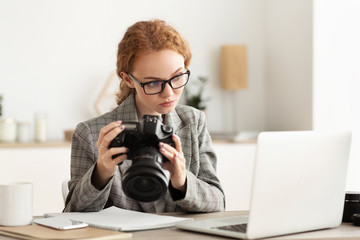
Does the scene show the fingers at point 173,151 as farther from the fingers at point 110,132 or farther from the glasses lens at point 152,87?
the glasses lens at point 152,87

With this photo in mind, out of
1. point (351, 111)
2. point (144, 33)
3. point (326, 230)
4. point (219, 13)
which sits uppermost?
point (219, 13)

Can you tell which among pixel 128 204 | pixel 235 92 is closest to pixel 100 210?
pixel 128 204

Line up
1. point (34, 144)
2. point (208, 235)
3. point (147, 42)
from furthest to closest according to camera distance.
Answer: point (34, 144) → point (147, 42) → point (208, 235)

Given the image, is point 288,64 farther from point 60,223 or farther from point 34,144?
point 60,223

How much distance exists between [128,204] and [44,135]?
174cm

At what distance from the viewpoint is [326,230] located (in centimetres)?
154

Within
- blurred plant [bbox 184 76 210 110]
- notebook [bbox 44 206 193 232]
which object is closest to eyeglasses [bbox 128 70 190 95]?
notebook [bbox 44 206 193 232]

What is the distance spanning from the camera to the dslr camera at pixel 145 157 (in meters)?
1.44

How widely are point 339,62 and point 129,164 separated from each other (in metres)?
2.11

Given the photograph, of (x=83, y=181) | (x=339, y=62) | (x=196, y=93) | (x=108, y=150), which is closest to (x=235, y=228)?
(x=108, y=150)

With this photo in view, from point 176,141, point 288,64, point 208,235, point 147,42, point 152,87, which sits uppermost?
point 288,64

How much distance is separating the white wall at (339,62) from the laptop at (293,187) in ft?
7.30

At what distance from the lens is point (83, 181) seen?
1.76 meters

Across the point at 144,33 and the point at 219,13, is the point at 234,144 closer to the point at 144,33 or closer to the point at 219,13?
the point at 219,13
